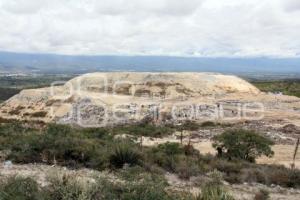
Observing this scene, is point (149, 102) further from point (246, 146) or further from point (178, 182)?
point (178, 182)

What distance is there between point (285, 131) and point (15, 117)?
2646 cm

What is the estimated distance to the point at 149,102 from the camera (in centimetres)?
4497

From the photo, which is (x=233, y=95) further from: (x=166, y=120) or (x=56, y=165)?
(x=56, y=165)

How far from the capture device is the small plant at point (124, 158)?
13.0 metres

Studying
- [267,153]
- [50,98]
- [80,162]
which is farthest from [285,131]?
[50,98]

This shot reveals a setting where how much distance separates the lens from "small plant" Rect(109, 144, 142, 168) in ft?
42.8

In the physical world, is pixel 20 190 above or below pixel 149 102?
above

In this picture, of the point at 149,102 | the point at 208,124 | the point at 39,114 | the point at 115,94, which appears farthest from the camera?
the point at 115,94

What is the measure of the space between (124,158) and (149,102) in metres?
31.9

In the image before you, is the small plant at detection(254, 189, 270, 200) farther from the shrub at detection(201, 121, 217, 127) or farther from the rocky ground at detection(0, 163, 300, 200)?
the shrub at detection(201, 121, 217, 127)

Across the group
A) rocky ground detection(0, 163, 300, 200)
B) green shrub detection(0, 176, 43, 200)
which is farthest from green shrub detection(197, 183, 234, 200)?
green shrub detection(0, 176, 43, 200)

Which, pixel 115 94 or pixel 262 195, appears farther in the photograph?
pixel 115 94

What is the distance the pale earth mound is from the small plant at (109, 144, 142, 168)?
2539 cm

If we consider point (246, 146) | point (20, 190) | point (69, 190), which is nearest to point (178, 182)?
point (69, 190)
